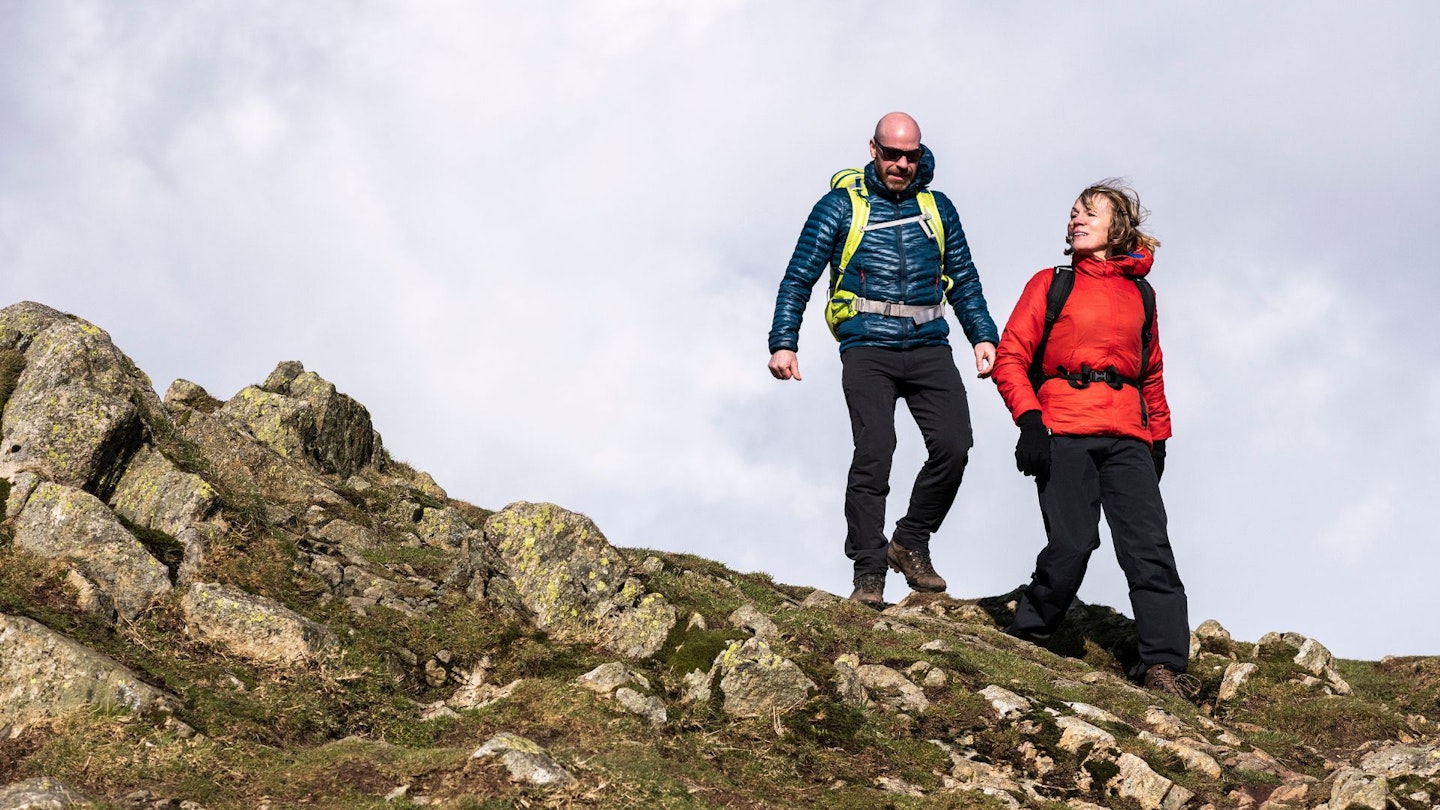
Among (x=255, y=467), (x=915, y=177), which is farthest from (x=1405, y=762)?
(x=255, y=467)

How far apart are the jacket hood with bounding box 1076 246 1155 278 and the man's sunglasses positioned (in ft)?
7.69

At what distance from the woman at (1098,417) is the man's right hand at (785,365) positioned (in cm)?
238

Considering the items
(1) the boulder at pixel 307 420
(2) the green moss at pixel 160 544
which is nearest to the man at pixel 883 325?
(1) the boulder at pixel 307 420

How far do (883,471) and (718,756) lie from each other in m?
5.83

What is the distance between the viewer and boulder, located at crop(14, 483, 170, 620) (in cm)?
964

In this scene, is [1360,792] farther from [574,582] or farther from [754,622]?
[574,582]

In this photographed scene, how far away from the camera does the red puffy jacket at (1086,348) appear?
12.8m

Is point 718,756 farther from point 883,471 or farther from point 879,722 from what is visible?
point 883,471

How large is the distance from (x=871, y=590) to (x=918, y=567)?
1.23 meters

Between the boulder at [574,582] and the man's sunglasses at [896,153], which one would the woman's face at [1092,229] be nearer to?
the man's sunglasses at [896,153]

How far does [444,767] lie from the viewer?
758 centimetres

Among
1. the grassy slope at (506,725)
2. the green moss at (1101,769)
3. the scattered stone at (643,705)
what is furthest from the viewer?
the green moss at (1101,769)

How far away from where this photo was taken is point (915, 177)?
14.4 meters

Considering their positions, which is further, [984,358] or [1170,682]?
[984,358]
